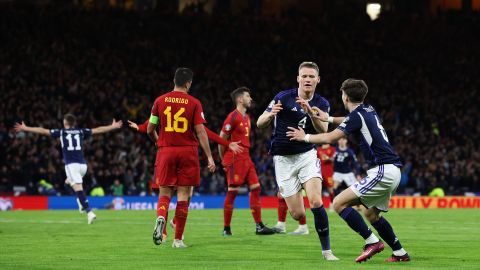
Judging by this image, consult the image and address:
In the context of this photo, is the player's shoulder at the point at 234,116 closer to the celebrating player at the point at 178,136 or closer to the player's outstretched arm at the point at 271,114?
the celebrating player at the point at 178,136

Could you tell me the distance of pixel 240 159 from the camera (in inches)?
653

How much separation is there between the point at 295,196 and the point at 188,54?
3064cm

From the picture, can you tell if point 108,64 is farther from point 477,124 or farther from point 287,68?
point 477,124

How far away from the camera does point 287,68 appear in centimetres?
4378

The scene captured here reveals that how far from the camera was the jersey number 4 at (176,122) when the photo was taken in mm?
12453

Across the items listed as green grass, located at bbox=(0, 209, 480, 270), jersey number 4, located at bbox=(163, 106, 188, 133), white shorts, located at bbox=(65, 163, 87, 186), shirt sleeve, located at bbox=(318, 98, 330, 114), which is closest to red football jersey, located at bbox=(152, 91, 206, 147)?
jersey number 4, located at bbox=(163, 106, 188, 133)

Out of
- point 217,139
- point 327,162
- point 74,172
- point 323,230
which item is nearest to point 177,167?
point 217,139

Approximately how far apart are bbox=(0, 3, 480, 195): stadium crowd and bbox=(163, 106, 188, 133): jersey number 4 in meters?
19.2

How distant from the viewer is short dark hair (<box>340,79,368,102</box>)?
10539mm

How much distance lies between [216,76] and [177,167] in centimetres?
2810

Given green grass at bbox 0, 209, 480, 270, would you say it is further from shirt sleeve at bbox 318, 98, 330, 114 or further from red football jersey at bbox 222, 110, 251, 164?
shirt sleeve at bbox 318, 98, 330, 114

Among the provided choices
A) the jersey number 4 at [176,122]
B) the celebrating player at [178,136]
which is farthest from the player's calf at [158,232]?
the jersey number 4 at [176,122]

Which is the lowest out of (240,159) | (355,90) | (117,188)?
(117,188)

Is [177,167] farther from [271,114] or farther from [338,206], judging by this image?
[338,206]
